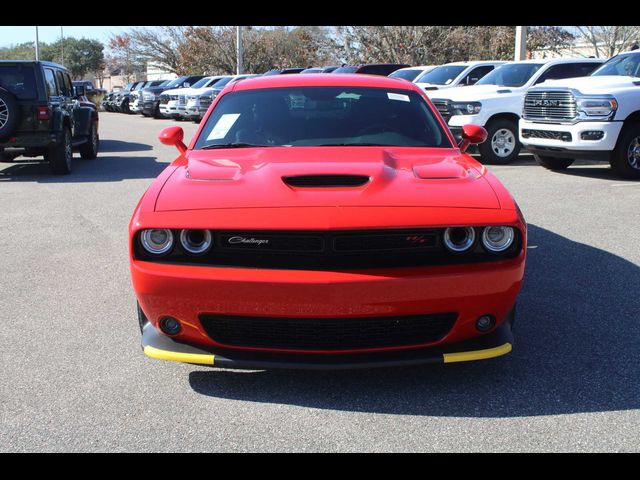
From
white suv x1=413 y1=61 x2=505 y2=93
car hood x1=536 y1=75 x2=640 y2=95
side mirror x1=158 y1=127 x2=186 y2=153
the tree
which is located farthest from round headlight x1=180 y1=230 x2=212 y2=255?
the tree

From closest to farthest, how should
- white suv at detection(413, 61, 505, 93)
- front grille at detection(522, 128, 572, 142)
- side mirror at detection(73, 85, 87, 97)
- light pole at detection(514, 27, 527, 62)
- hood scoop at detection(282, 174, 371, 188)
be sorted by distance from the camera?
hood scoop at detection(282, 174, 371, 188)
front grille at detection(522, 128, 572, 142)
side mirror at detection(73, 85, 87, 97)
white suv at detection(413, 61, 505, 93)
light pole at detection(514, 27, 527, 62)

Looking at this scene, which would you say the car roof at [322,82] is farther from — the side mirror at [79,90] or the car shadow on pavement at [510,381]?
the side mirror at [79,90]

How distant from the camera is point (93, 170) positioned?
41.3 ft

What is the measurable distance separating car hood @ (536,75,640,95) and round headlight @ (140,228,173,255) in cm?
840

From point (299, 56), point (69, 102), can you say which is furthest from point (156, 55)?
point (69, 102)

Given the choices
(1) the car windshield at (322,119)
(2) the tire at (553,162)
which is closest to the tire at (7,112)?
(1) the car windshield at (322,119)

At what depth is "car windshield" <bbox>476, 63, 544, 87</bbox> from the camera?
12914 millimetres

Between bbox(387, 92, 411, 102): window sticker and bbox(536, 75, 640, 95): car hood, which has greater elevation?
bbox(536, 75, 640, 95): car hood

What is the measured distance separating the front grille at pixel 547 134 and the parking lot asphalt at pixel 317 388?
4908 millimetres

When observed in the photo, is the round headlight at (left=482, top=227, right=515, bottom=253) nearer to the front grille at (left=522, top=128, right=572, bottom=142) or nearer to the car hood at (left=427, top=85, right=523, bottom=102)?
the front grille at (left=522, top=128, right=572, bottom=142)

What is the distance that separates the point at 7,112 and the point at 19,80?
688 millimetres

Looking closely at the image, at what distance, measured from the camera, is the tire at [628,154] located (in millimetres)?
10163

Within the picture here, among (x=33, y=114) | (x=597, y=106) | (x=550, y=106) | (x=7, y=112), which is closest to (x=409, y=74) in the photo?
(x=550, y=106)
